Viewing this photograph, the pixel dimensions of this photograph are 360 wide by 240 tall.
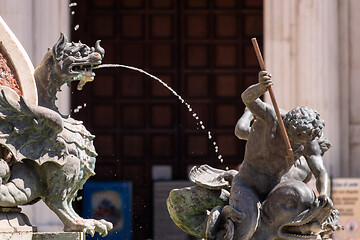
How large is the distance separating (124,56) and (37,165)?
11.9m

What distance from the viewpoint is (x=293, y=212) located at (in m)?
9.12

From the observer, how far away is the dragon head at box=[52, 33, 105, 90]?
938cm

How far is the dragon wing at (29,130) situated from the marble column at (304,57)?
10.0 m

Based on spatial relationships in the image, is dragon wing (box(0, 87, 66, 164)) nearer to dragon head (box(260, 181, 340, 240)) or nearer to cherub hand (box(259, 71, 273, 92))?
cherub hand (box(259, 71, 273, 92))

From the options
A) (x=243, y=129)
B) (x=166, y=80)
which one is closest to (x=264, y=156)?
(x=243, y=129)

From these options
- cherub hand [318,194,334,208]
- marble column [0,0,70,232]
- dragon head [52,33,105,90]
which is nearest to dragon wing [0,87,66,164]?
dragon head [52,33,105,90]

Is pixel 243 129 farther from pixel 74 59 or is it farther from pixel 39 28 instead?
pixel 39 28

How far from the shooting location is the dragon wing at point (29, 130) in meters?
9.01

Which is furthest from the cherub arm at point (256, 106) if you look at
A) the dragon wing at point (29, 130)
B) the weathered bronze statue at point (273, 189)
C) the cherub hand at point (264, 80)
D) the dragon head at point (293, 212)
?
the dragon wing at point (29, 130)

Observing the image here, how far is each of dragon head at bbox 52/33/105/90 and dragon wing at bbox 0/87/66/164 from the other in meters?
0.46

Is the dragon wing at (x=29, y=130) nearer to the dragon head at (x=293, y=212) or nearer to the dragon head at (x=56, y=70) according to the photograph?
the dragon head at (x=56, y=70)

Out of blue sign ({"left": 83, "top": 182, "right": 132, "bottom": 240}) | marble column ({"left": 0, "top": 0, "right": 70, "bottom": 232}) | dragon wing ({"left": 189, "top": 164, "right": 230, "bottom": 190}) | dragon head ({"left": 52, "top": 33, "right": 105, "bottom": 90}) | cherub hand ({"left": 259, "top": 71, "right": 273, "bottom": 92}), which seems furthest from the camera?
blue sign ({"left": 83, "top": 182, "right": 132, "bottom": 240})

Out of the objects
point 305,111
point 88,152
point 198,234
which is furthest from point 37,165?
point 305,111

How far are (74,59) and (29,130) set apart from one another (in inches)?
28.1
